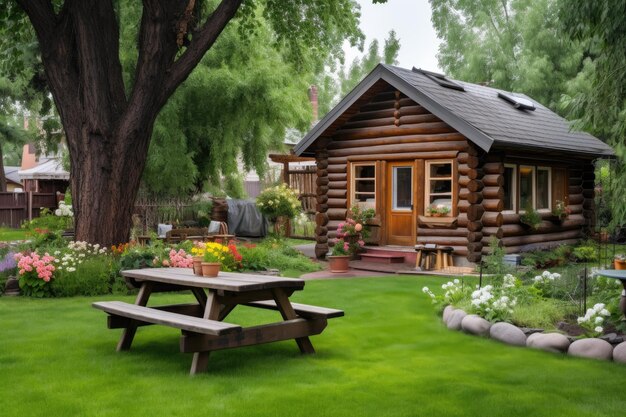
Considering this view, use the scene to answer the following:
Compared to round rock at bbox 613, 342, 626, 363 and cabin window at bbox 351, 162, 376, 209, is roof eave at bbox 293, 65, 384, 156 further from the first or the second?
round rock at bbox 613, 342, 626, 363

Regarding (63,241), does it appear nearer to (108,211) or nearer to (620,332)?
(108,211)

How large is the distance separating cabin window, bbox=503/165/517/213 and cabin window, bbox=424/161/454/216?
146 centimetres

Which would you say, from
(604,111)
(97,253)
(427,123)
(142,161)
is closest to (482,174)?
(427,123)

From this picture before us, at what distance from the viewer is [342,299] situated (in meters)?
11.5

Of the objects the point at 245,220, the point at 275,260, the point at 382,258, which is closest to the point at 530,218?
the point at 382,258

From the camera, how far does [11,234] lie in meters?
25.7

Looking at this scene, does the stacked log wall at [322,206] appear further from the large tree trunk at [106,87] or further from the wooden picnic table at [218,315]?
the wooden picnic table at [218,315]

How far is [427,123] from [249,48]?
30.3ft

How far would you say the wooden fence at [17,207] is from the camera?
1142 inches

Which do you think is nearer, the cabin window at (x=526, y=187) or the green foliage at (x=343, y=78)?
the cabin window at (x=526, y=187)

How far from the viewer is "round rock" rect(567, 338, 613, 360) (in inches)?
294

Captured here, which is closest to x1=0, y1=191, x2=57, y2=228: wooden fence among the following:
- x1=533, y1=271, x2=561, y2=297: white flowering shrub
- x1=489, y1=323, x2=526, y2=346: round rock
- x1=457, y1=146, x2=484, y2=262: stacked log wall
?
x1=457, y1=146, x2=484, y2=262: stacked log wall

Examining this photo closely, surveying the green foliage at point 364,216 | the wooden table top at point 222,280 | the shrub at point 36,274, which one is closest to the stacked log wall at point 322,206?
the green foliage at point 364,216

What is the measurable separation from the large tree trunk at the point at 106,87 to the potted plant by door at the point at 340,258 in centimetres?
466
